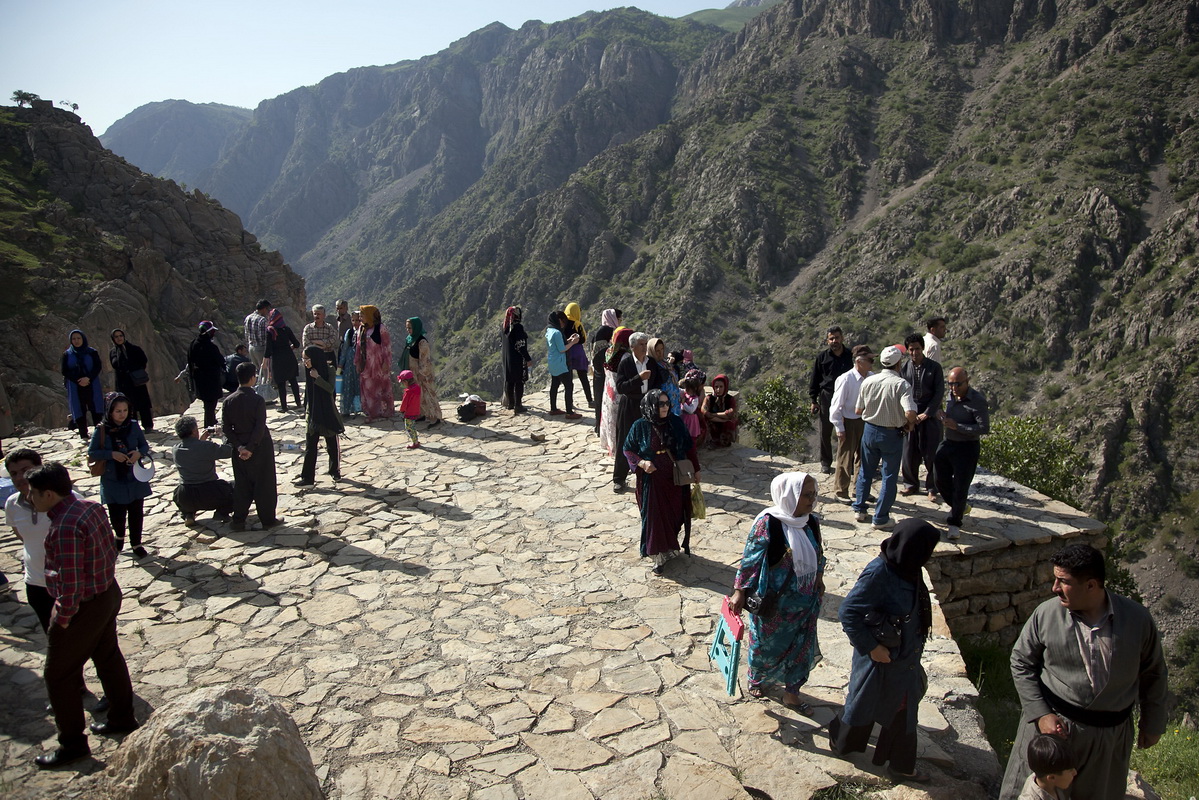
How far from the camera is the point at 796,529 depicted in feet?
13.4

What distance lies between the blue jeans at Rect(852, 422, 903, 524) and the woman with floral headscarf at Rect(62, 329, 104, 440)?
9.84 metres

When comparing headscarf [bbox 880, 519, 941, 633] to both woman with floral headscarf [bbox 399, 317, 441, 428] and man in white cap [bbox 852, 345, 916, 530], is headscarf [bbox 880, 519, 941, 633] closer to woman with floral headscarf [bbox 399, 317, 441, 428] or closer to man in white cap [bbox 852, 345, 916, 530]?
man in white cap [bbox 852, 345, 916, 530]

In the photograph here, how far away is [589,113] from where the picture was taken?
96812 mm

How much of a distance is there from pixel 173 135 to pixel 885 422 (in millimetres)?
198100

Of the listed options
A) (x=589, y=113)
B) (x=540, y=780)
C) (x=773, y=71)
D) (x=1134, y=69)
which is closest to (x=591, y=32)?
(x=589, y=113)

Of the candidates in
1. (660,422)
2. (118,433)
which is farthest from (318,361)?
(660,422)

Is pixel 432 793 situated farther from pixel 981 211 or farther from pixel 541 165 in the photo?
pixel 541 165

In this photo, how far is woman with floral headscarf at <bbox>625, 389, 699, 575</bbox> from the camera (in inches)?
232

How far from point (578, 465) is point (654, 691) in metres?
4.79

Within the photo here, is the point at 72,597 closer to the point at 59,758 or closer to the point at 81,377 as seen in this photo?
the point at 59,758

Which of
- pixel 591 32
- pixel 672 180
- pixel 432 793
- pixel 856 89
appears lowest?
pixel 432 793

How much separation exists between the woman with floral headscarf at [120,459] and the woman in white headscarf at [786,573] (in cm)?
539

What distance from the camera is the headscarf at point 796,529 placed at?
13.3ft

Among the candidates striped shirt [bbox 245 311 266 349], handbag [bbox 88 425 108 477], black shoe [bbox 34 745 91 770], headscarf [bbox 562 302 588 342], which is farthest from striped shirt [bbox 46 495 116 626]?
striped shirt [bbox 245 311 266 349]
